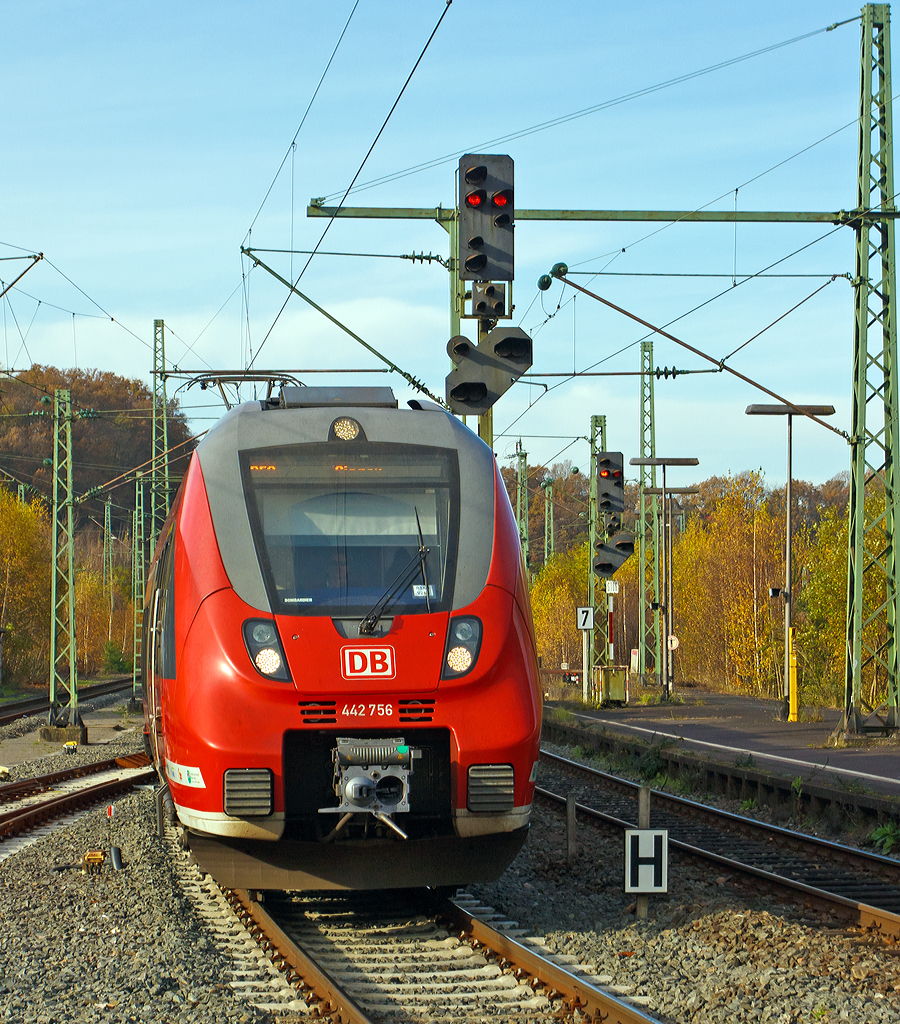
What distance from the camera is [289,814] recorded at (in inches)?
302

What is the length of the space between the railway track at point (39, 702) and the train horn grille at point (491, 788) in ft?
94.1

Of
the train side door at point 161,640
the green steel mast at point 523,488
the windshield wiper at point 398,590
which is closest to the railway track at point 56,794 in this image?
the train side door at point 161,640

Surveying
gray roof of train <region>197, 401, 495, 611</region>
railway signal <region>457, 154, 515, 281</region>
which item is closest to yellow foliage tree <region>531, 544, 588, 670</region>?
railway signal <region>457, 154, 515, 281</region>

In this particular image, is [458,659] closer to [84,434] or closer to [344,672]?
[344,672]

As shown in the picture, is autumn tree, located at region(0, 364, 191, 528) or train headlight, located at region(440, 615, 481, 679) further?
autumn tree, located at region(0, 364, 191, 528)

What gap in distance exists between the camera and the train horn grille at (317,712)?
297 inches

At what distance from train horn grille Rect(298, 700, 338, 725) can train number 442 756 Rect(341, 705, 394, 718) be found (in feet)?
0.24

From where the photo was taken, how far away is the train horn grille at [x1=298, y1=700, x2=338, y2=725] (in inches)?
297

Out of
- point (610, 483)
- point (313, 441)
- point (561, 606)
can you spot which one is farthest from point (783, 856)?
point (561, 606)

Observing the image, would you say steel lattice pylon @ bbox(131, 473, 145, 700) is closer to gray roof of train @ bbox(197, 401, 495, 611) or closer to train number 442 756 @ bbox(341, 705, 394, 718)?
gray roof of train @ bbox(197, 401, 495, 611)

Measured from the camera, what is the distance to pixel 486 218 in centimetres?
1212

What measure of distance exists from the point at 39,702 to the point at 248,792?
37348 mm

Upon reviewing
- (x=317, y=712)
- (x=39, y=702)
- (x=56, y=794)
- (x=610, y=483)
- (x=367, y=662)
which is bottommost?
(x=39, y=702)

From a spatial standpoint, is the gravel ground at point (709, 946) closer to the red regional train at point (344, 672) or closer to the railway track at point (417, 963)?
the railway track at point (417, 963)
